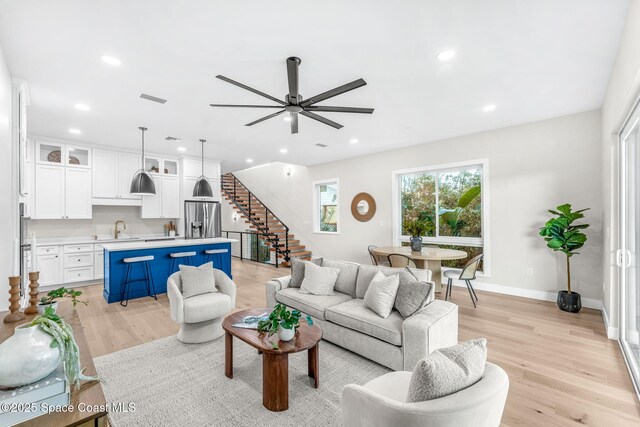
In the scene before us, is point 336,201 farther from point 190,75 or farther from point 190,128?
point 190,75

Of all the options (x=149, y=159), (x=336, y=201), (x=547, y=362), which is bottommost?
(x=547, y=362)

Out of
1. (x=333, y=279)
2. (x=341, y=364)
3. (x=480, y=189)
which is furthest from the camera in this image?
(x=480, y=189)

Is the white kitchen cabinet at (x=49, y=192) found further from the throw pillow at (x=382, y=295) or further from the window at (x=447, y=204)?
the window at (x=447, y=204)

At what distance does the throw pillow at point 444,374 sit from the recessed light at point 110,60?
3.52 meters

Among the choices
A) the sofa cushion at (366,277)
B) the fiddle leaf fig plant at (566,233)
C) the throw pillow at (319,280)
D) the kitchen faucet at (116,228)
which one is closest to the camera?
the sofa cushion at (366,277)

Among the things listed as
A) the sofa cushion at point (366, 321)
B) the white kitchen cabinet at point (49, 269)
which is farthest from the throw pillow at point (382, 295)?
the white kitchen cabinet at point (49, 269)

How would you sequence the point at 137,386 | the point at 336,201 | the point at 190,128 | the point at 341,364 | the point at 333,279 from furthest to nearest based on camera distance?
the point at 336,201 → the point at 190,128 → the point at 333,279 → the point at 341,364 → the point at 137,386

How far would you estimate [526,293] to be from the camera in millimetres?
4766

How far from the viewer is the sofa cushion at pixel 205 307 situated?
3.12m

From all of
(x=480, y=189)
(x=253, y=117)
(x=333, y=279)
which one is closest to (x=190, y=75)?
(x=253, y=117)

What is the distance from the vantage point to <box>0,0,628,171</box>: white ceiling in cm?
218

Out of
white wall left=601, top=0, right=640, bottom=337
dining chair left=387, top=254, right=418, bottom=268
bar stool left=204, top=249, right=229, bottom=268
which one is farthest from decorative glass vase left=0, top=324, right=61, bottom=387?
bar stool left=204, top=249, right=229, bottom=268

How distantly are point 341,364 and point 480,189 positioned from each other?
4165 mm

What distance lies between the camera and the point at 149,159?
267 inches
